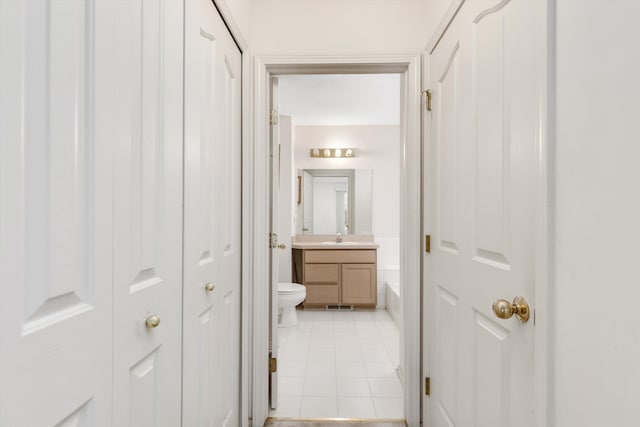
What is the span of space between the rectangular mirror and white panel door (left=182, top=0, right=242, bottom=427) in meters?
3.00

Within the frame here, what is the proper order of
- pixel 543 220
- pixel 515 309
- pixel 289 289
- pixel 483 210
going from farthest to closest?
pixel 289 289 < pixel 483 210 < pixel 515 309 < pixel 543 220

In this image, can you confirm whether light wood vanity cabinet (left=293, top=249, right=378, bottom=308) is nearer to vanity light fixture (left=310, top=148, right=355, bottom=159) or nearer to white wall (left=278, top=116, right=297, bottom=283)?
white wall (left=278, top=116, right=297, bottom=283)

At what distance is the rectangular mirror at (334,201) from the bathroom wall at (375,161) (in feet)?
0.27

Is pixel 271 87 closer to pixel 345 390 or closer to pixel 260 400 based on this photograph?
pixel 260 400

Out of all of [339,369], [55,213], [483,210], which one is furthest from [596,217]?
[339,369]

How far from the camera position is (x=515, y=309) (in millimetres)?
955

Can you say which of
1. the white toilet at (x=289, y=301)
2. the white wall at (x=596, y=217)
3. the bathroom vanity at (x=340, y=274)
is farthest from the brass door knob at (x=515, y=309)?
the bathroom vanity at (x=340, y=274)

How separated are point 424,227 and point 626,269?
47.7 inches

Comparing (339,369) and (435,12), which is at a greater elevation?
(435,12)

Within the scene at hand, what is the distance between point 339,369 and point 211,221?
178 centimetres

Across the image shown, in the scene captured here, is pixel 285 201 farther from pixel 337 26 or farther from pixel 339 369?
pixel 337 26

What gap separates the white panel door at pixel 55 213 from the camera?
51 cm

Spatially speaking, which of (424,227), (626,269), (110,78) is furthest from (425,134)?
(110,78)

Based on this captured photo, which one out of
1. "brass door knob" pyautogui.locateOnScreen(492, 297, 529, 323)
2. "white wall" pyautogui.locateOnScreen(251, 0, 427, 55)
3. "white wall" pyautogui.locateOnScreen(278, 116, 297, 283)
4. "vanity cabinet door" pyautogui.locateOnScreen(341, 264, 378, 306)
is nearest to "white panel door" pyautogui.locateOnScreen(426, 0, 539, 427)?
"brass door knob" pyautogui.locateOnScreen(492, 297, 529, 323)
